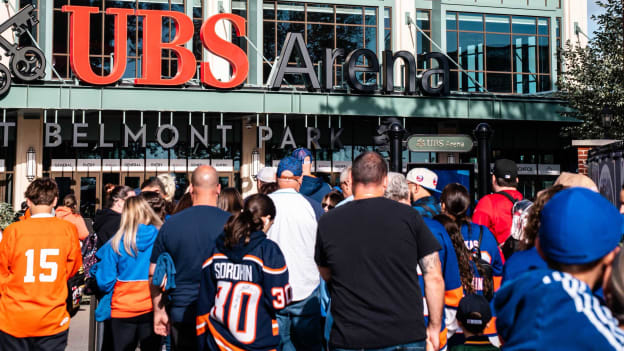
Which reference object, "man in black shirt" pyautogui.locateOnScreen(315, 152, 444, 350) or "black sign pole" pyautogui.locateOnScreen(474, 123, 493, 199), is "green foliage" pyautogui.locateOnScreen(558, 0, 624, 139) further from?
"man in black shirt" pyautogui.locateOnScreen(315, 152, 444, 350)

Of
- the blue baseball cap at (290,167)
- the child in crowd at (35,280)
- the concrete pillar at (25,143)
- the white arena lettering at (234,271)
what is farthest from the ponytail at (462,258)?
the concrete pillar at (25,143)

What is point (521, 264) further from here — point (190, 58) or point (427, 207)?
point (190, 58)

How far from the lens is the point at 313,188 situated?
6.42 m

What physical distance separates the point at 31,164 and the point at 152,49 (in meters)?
5.79

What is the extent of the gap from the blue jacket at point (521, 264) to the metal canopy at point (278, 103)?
16265 mm

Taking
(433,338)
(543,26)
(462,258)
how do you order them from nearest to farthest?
(433,338) → (462,258) → (543,26)

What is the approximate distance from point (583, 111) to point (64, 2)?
58.8ft

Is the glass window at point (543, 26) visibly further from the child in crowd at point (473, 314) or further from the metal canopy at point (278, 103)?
the child in crowd at point (473, 314)

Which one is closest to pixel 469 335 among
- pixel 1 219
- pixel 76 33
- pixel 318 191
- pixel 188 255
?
pixel 188 255

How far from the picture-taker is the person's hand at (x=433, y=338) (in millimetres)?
3857

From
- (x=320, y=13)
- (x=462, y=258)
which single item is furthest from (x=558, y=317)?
(x=320, y=13)

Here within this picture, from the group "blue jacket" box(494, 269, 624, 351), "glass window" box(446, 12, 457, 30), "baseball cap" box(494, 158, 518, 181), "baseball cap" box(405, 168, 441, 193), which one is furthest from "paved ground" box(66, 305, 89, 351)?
"glass window" box(446, 12, 457, 30)

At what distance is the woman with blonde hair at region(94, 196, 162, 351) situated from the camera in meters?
5.38

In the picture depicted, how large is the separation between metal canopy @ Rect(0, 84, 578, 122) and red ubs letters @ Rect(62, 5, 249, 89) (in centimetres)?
35
